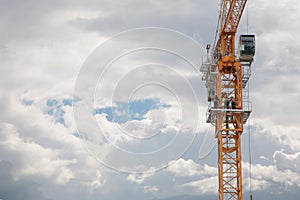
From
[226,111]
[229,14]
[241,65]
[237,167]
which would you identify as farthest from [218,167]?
[229,14]

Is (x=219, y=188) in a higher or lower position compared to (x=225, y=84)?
lower

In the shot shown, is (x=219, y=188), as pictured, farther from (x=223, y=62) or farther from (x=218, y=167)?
(x=223, y=62)

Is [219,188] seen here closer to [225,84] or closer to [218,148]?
[218,148]

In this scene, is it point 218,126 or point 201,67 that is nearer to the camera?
point 218,126

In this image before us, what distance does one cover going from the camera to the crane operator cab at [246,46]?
98812mm

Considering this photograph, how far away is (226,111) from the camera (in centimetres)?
9931

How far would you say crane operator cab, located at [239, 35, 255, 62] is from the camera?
98.8m

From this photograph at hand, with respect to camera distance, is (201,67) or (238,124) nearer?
(238,124)

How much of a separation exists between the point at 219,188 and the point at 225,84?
19004 millimetres

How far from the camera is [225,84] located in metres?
102

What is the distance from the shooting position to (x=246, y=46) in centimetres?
9900

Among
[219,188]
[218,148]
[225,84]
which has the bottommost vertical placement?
[219,188]

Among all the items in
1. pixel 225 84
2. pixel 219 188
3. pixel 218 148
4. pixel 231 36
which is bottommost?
pixel 219 188

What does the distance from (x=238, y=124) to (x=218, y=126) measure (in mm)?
3772
